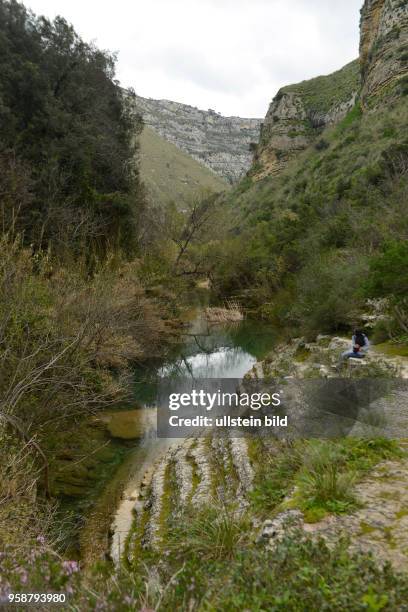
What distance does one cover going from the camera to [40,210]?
54.5 ft

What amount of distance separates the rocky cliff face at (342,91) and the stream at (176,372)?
105ft

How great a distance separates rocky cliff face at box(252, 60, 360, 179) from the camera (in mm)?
65938

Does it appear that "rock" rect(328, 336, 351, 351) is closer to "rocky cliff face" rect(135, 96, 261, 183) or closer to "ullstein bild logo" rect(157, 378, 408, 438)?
"ullstein bild logo" rect(157, 378, 408, 438)

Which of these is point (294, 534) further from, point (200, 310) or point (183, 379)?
point (200, 310)

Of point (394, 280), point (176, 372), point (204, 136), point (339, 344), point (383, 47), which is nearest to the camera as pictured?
point (394, 280)

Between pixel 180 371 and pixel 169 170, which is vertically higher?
pixel 169 170

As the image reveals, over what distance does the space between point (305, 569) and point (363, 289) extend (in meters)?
11.0

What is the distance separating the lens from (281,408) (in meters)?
9.35

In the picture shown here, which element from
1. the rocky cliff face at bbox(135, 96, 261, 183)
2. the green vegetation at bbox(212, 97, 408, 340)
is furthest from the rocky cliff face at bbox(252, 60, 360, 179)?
the rocky cliff face at bbox(135, 96, 261, 183)

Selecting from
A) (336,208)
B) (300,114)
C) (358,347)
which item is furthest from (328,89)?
(358,347)

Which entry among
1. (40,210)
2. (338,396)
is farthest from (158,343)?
(338,396)

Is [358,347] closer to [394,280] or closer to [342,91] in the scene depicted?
[394,280]

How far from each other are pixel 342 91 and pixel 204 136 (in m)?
123

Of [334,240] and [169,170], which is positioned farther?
[169,170]
